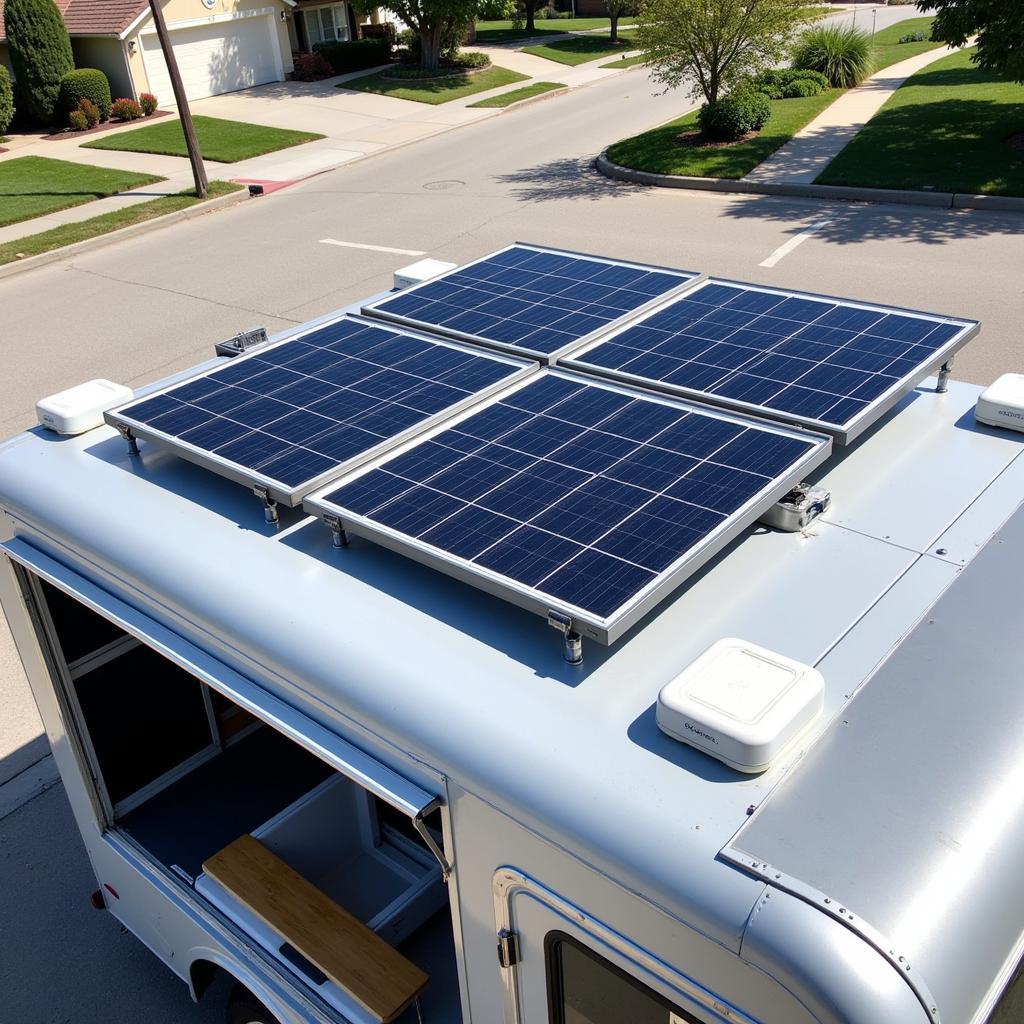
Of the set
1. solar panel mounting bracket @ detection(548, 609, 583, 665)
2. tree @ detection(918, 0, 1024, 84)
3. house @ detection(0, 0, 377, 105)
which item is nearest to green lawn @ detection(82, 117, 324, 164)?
house @ detection(0, 0, 377, 105)

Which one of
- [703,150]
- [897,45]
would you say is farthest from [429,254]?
[897,45]

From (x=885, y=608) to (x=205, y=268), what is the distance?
1708cm

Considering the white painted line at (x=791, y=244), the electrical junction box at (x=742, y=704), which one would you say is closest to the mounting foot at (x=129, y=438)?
the electrical junction box at (x=742, y=704)

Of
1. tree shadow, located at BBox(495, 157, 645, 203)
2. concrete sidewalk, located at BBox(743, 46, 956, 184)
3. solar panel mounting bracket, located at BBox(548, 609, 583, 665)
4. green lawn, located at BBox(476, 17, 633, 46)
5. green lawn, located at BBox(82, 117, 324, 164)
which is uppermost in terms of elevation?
solar panel mounting bracket, located at BBox(548, 609, 583, 665)

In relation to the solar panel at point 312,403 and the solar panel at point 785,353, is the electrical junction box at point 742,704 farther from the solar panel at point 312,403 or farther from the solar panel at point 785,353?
the solar panel at point 312,403

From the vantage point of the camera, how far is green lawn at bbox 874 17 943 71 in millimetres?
32138

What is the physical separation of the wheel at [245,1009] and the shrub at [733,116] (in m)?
21.3

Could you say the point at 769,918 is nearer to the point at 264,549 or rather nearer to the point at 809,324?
the point at 264,549

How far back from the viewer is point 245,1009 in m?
4.87

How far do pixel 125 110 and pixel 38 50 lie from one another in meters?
2.69

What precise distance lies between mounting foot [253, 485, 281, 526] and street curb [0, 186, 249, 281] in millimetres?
17734

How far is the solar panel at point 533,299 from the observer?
559 cm

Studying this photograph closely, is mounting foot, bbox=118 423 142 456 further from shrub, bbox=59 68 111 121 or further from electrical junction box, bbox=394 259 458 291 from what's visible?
shrub, bbox=59 68 111 121

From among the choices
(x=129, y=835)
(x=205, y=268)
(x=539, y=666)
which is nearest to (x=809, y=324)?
(x=539, y=666)
